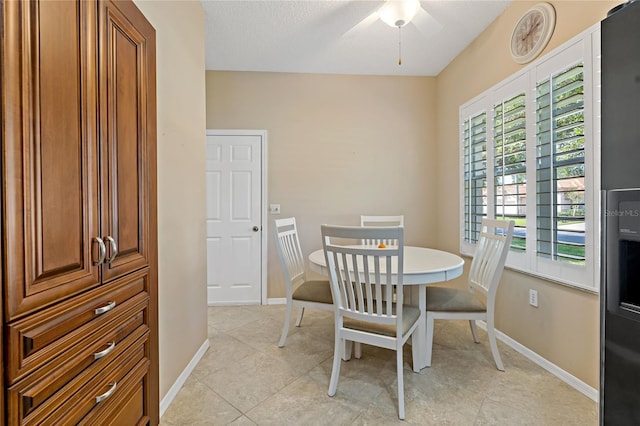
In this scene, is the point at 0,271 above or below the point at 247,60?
below

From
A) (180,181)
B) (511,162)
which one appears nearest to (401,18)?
(511,162)

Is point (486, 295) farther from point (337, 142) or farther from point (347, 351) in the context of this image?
point (337, 142)

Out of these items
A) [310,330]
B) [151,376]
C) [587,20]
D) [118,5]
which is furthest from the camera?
[310,330]

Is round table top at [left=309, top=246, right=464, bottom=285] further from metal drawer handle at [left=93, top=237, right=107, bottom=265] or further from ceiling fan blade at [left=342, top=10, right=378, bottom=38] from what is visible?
ceiling fan blade at [left=342, top=10, right=378, bottom=38]

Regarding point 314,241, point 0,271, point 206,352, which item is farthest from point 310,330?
point 0,271

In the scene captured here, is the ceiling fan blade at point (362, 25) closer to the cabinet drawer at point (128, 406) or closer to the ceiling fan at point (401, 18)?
the ceiling fan at point (401, 18)

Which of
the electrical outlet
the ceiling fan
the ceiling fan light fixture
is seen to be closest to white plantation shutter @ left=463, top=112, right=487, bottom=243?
the electrical outlet

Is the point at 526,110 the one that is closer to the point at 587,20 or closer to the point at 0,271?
the point at 587,20

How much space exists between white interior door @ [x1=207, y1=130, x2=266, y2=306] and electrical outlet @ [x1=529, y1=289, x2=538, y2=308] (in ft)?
8.57

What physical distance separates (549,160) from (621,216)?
133 cm

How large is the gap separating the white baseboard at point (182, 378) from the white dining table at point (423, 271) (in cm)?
106

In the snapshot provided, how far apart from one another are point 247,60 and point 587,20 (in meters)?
2.83

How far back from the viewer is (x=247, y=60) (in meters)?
3.25

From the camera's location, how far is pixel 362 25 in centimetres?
261
